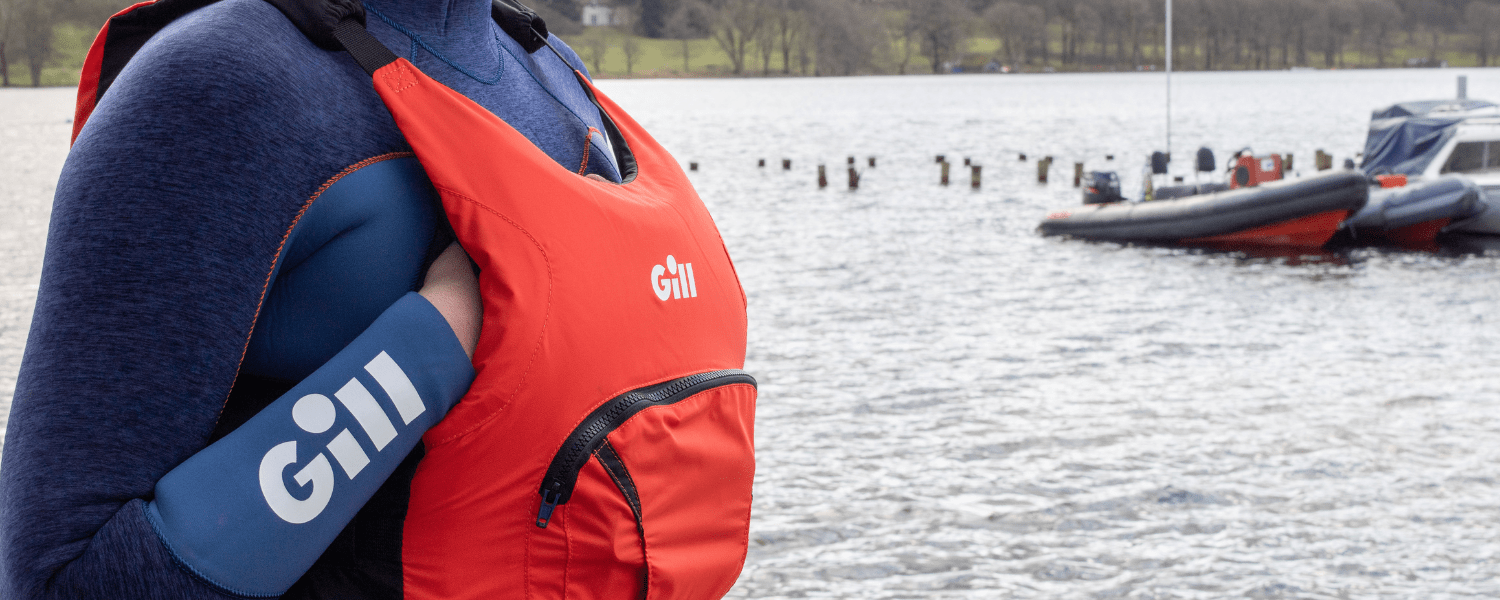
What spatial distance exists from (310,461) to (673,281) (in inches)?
17.8

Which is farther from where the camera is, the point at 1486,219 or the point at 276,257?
the point at 1486,219

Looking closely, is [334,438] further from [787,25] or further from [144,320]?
[787,25]

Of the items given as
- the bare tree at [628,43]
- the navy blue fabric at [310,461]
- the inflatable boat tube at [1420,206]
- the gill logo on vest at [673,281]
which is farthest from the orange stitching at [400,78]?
the bare tree at [628,43]

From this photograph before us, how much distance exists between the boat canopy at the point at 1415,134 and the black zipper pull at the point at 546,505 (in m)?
23.2

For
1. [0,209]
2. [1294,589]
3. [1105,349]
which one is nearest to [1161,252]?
[1105,349]

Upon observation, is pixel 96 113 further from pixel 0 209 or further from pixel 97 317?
pixel 0 209

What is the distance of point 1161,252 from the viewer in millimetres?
19047

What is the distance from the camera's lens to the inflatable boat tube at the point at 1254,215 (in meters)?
18.1

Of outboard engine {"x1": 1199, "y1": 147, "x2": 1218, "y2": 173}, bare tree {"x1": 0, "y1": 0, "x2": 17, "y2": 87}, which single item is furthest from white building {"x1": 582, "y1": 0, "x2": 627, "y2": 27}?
outboard engine {"x1": 1199, "y1": 147, "x2": 1218, "y2": 173}

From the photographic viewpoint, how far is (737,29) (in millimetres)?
191875

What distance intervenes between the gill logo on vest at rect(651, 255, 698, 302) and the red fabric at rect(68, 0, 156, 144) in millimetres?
600

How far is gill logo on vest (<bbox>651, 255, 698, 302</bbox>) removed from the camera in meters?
1.33

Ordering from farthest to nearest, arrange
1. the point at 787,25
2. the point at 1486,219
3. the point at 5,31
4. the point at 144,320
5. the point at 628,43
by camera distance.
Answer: the point at 787,25
the point at 628,43
the point at 5,31
the point at 1486,219
the point at 144,320

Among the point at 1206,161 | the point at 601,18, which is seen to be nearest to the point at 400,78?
the point at 1206,161
